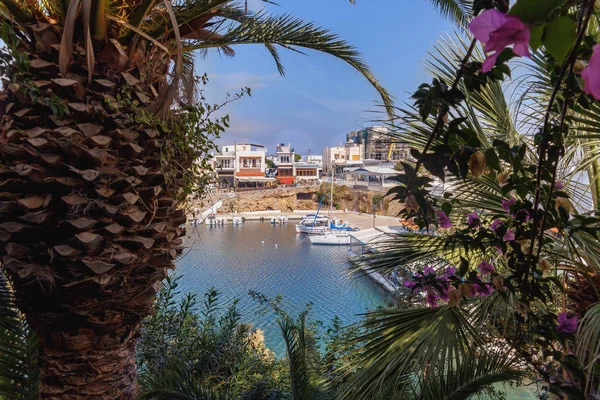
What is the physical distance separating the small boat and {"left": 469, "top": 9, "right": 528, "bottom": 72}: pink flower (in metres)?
15.9

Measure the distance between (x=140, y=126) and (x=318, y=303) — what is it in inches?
287

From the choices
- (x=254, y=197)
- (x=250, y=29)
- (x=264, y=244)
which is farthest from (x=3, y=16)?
(x=254, y=197)

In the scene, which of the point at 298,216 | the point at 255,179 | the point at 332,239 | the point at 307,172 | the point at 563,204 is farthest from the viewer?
the point at 307,172

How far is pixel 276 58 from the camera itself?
2879 millimetres

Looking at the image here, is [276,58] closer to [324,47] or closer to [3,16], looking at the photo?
[324,47]

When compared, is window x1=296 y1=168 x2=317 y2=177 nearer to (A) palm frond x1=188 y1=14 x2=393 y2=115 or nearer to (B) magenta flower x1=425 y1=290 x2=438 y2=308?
(A) palm frond x1=188 y1=14 x2=393 y2=115

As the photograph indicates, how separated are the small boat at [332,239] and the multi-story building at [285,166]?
1787cm

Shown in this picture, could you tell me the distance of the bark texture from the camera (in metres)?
1.30

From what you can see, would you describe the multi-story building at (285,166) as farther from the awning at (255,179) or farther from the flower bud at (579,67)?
the flower bud at (579,67)

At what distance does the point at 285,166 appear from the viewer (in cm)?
3806

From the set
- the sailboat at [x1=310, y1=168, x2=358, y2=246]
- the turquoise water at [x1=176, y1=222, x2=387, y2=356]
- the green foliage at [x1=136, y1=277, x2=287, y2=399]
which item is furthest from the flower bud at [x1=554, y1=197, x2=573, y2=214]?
the sailboat at [x1=310, y1=168, x2=358, y2=246]

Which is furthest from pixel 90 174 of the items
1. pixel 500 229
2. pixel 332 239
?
pixel 332 239

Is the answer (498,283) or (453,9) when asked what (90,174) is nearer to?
(498,283)

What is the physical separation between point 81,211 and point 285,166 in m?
36.9
